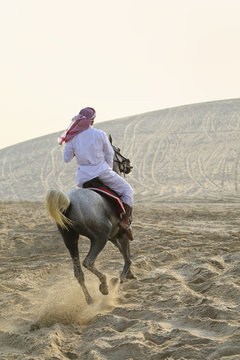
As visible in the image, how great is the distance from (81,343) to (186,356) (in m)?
1.15

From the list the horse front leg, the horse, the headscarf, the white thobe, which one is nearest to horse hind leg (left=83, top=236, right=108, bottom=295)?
the horse

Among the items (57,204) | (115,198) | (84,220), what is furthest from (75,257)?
(115,198)

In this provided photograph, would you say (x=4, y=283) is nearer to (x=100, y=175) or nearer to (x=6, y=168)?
(x=100, y=175)

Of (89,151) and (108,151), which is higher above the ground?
(89,151)

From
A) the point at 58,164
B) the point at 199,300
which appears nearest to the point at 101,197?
the point at 199,300

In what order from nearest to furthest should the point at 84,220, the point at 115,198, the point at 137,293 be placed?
the point at 84,220, the point at 137,293, the point at 115,198

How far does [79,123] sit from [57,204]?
50.2 inches

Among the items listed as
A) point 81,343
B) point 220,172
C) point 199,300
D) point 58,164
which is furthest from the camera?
point 58,164

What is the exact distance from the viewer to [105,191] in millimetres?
6137

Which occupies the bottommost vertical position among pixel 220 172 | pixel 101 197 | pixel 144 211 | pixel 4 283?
pixel 220 172

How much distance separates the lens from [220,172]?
1142 inches

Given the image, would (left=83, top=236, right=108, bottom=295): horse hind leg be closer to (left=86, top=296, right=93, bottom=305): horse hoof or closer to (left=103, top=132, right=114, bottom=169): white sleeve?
(left=86, top=296, right=93, bottom=305): horse hoof

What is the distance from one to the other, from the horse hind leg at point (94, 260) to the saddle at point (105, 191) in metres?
0.56

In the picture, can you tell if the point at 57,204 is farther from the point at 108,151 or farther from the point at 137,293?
the point at 137,293
